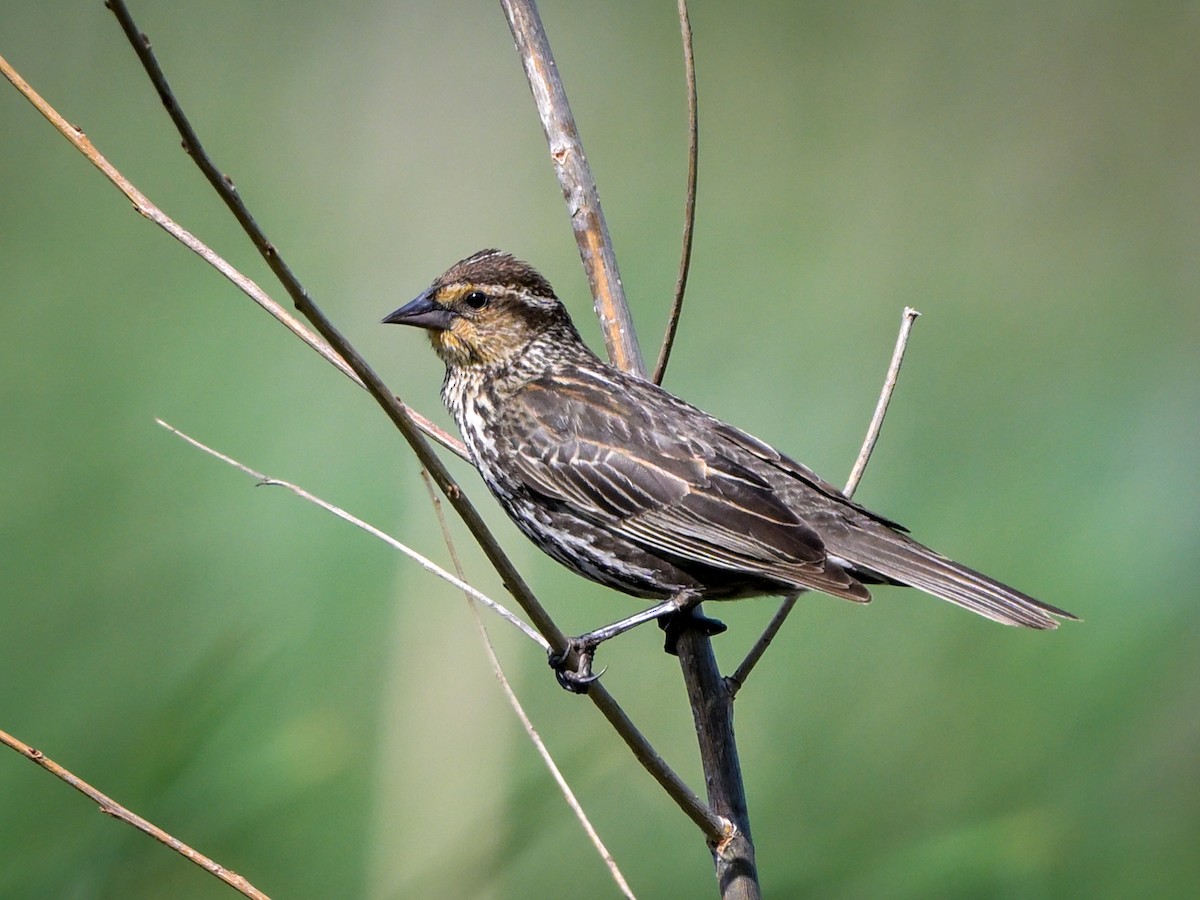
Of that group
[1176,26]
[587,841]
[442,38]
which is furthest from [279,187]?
[1176,26]

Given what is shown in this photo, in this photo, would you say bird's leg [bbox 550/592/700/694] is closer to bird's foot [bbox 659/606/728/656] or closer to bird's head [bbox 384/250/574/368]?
bird's foot [bbox 659/606/728/656]

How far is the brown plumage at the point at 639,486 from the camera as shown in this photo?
2.46 m

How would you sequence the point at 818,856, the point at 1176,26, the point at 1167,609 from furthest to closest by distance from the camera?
the point at 1176,26
the point at 1167,609
the point at 818,856

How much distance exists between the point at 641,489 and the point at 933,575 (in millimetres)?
581

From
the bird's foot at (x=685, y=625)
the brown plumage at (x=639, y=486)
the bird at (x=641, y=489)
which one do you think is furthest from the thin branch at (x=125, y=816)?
the brown plumage at (x=639, y=486)

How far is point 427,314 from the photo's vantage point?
2932 mm

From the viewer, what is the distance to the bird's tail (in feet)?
7.45

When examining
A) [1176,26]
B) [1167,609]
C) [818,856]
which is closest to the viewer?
[818,856]

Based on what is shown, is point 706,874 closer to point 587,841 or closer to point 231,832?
point 587,841

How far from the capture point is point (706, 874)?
261 centimetres

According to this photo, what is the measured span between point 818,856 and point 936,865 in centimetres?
21

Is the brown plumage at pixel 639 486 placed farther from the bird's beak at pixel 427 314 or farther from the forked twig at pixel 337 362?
the forked twig at pixel 337 362

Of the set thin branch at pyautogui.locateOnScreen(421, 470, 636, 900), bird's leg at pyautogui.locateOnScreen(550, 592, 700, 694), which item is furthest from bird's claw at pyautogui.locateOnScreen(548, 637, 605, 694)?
thin branch at pyautogui.locateOnScreen(421, 470, 636, 900)

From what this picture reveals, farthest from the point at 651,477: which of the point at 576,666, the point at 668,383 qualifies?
the point at 668,383
